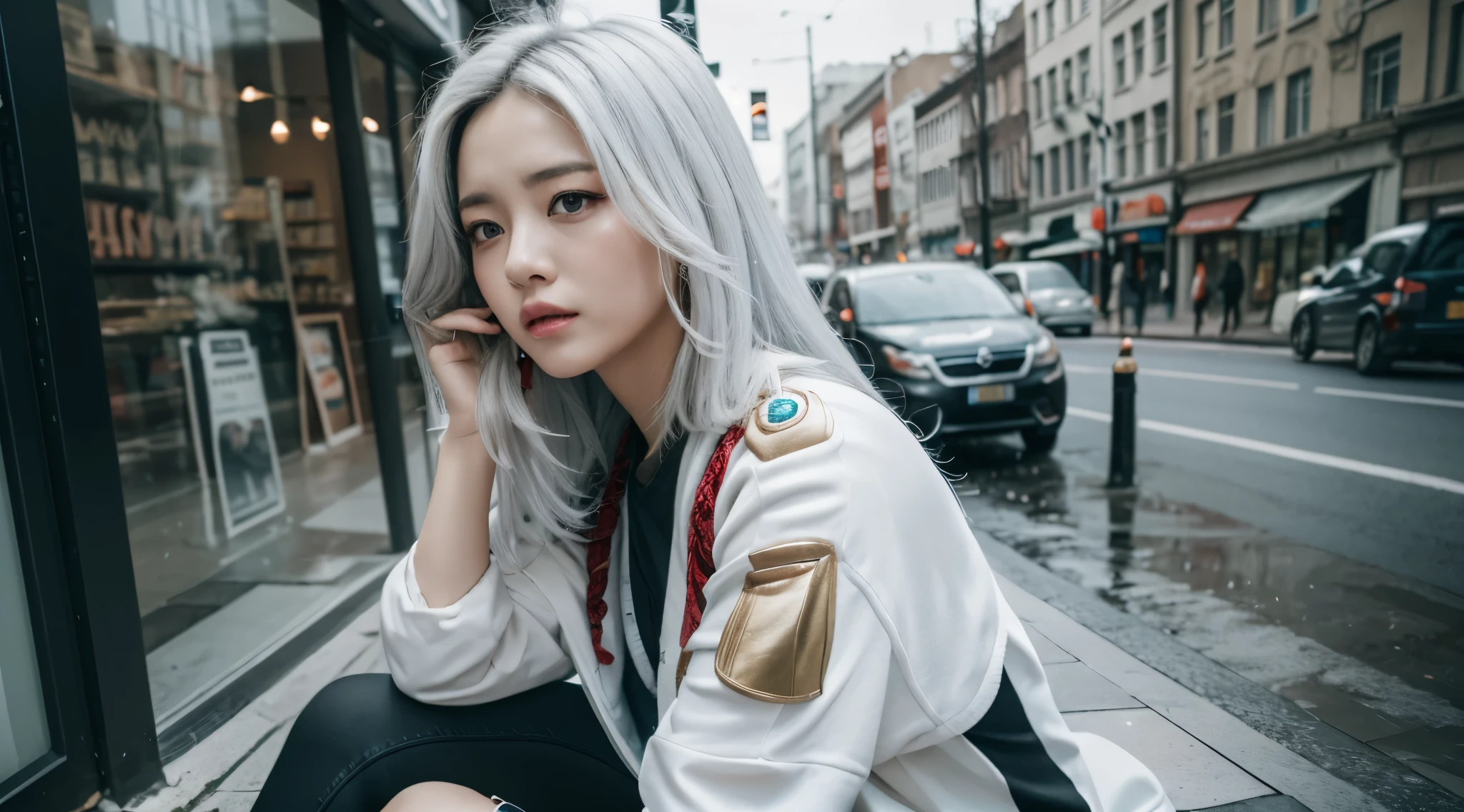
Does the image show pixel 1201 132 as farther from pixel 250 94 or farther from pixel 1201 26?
pixel 250 94

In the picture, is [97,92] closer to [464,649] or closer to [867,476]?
[464,649]

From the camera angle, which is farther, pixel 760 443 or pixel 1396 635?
pixel 1396 635

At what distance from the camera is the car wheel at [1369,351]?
4.76 metres

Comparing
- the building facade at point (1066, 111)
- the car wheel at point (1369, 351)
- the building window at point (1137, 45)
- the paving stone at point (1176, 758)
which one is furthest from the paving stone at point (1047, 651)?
the building facade at point (1066, 111)

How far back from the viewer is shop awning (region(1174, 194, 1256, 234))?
574cm

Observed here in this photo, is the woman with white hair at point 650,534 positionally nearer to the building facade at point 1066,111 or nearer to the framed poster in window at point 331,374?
the framed poster in window at point 331,374

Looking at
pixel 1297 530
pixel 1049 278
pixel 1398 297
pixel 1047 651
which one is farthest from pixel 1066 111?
pixel 1049 278

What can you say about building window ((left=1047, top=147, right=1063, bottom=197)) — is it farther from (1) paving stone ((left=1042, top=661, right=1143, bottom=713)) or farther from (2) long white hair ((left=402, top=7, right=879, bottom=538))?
(2) long white hair ((left=402, top=7, right=879, bottom=538))

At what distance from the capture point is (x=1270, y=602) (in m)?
3.66

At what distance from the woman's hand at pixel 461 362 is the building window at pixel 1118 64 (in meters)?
5.63

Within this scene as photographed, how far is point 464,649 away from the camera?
1394 millimetres

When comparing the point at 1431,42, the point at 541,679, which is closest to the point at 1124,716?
the point at 541,679

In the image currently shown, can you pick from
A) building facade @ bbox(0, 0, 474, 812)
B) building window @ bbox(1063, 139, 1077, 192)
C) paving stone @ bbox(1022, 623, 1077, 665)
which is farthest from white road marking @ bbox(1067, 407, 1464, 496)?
building facade @ bbox(0, 0, 474, 812)

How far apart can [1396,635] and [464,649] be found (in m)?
3.42
